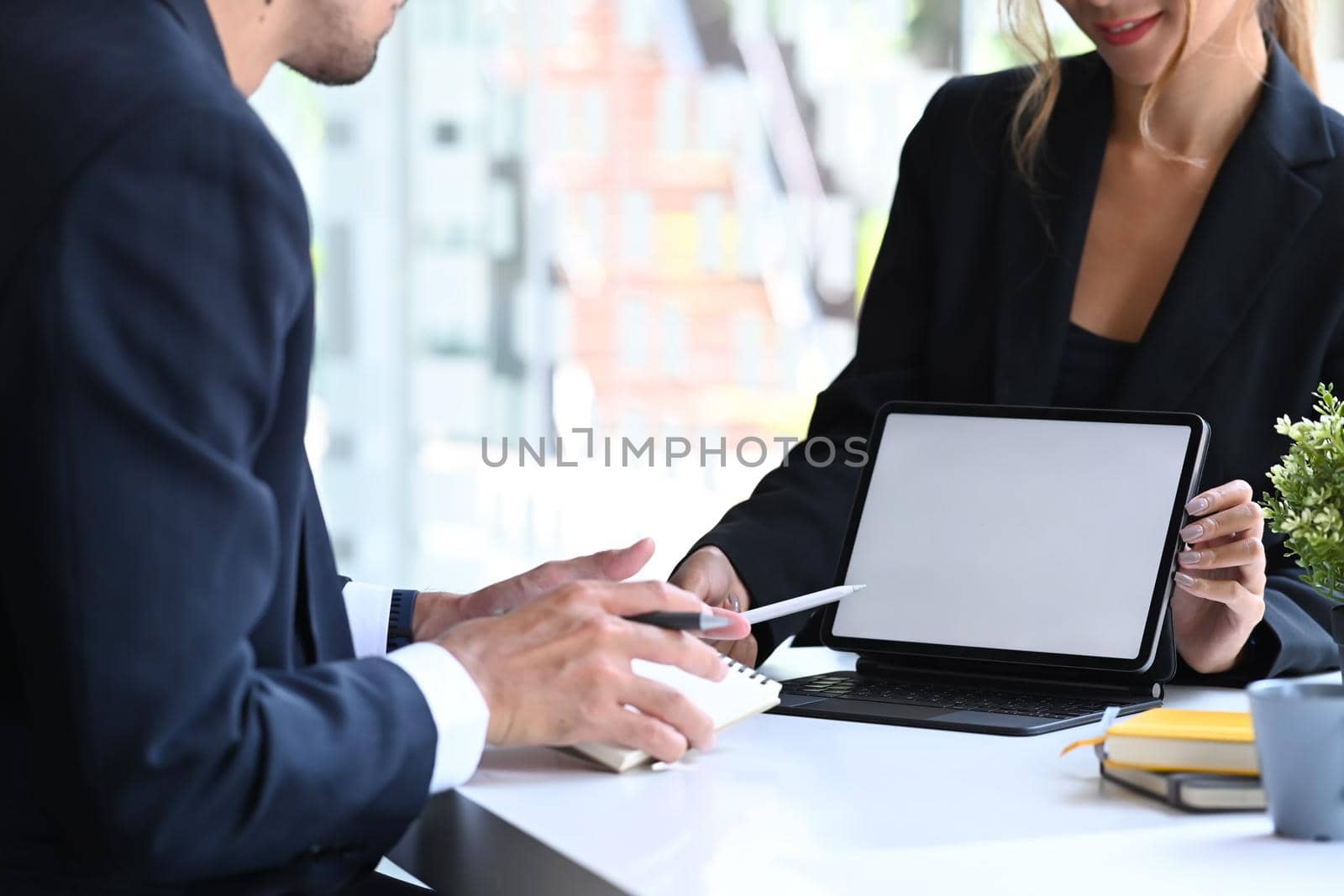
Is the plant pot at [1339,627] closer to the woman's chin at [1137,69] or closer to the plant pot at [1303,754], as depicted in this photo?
the plant pot at [1303,754]

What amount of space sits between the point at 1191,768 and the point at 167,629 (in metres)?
0.64

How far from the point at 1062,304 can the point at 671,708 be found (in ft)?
2.85

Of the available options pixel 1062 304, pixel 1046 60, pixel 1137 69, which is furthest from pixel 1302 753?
pixel 1046 60

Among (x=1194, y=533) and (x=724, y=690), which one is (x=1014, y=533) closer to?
(x=1194, y=533)

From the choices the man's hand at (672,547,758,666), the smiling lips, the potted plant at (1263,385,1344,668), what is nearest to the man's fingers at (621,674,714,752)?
the man's hand at (672,547,758,666)

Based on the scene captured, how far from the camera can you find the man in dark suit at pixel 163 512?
2.51 ft

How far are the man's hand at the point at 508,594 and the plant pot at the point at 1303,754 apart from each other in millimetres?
531

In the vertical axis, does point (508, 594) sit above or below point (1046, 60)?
below

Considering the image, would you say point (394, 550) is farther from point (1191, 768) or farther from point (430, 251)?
point (1191, 768)

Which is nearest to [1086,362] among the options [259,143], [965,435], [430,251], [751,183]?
[965,435]

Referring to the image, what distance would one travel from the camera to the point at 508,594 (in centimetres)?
130

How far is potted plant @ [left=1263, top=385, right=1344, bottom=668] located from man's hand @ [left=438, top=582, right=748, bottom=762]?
42 centimetres

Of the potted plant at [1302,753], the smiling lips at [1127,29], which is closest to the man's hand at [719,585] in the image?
the potted plant at [1302,753]

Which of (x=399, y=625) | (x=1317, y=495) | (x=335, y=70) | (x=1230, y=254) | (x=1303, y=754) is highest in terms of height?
(x=335, y=70)
